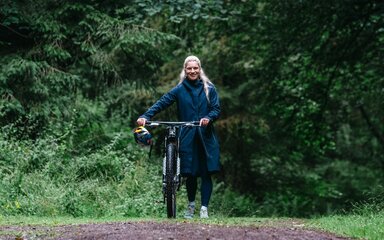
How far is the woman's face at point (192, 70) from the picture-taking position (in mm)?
9898

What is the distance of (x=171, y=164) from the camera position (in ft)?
30.7

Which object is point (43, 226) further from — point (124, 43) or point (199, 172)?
point (124, 43)

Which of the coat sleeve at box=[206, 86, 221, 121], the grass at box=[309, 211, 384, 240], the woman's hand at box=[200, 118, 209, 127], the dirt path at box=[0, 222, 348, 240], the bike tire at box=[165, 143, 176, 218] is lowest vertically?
the grass at box=[309, 211, 384, 240]

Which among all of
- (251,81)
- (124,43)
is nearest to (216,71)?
(251,81)

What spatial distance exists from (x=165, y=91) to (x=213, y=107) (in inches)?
365

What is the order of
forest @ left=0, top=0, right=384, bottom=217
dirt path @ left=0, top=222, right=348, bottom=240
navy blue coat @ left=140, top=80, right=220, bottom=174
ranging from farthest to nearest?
1. forest @ left=0, top=0, right=384, bottom=217
2. navy blue coat @ left=140, top=80, right=220, bottom=174
3. dirt path @ left=0, top=222, right=348, bottom=240

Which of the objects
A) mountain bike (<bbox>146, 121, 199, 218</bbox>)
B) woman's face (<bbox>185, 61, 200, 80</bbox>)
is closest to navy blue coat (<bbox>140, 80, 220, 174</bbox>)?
woman's face (<bbox>185, 61, 200, 80</bbox>)

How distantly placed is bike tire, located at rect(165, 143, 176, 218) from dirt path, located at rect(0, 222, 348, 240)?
3.46ft

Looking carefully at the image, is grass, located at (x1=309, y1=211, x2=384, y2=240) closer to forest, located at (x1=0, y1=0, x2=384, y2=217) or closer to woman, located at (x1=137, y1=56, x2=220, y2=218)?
woman, located at (x1=137, y1=56, x2=220, y2=218)

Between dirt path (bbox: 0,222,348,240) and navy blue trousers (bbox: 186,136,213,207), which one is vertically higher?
navy blue trousers (bbox: 186,136,213,207)

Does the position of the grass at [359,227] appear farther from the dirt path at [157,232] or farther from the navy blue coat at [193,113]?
the navy blue coat at [193,113]

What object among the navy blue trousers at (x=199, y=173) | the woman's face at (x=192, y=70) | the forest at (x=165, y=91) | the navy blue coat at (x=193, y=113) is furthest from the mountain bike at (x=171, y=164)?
the forest at (x=165, y=91)

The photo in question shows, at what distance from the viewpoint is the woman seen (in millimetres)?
9852

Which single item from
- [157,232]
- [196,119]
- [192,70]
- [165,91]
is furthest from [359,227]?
[165,91]
